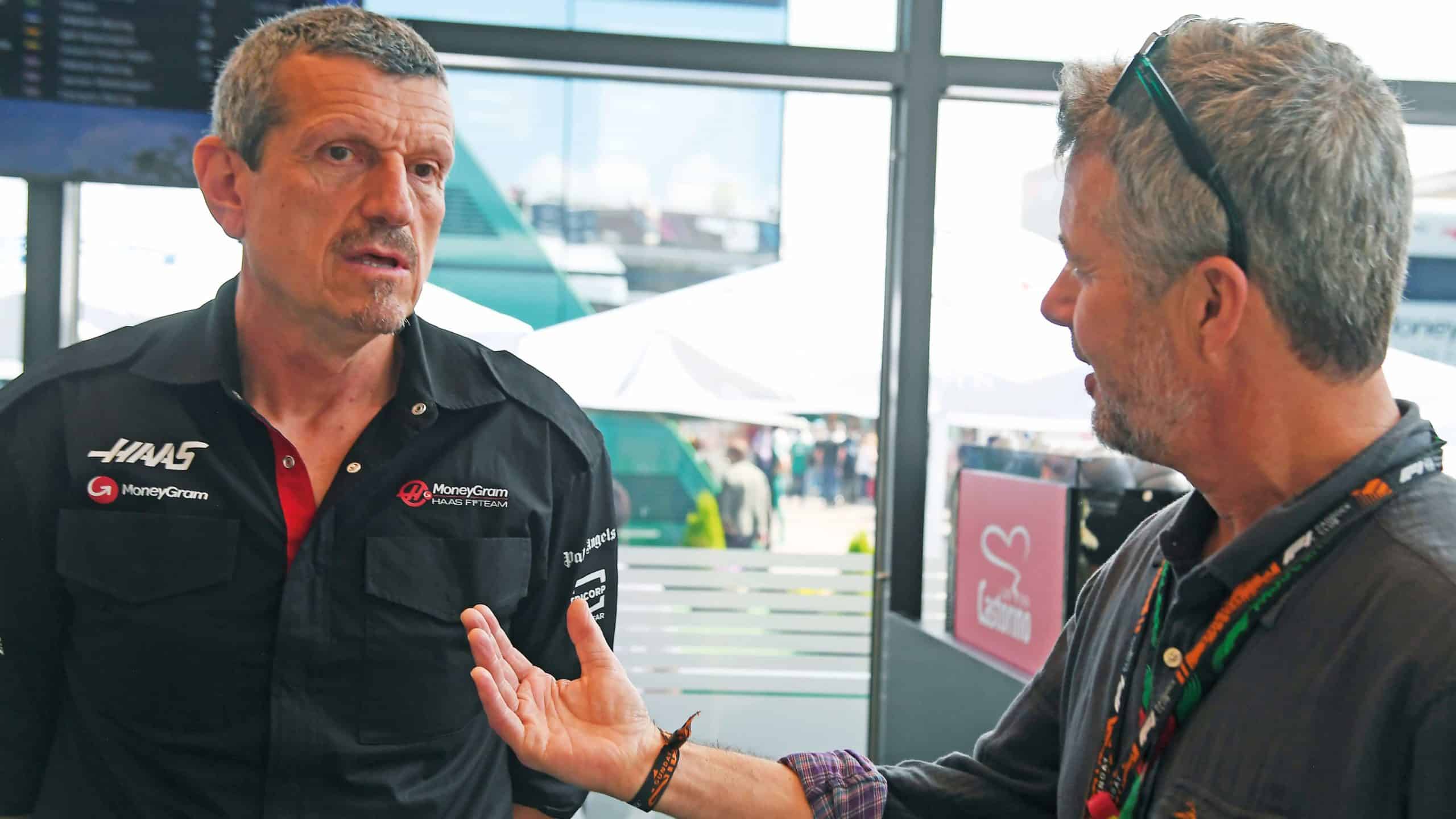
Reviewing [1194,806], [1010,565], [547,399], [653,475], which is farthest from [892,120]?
[1194,806]

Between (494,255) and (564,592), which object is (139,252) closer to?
(494,255)

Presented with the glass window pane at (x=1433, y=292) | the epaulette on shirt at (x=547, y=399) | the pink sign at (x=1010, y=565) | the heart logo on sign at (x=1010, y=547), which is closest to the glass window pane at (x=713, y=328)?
the pink sign at (x=1010, y=565)

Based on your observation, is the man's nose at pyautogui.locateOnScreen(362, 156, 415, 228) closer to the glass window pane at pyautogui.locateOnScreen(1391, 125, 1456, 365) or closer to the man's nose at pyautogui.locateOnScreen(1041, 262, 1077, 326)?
the man's nose at pyautogui.locateOnScreen(1041, 262, 1077, 326)

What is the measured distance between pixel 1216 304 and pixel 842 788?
2.30ft

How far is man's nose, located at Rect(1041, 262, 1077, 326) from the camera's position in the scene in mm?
1187

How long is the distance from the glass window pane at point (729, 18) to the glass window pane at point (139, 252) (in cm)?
89

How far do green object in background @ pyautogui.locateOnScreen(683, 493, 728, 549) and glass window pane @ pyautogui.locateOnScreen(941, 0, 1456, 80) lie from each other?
1.66m

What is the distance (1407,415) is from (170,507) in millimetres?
1487

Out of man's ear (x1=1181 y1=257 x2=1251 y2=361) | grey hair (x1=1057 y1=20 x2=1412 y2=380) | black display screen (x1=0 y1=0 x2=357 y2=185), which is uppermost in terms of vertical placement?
black display screen (x1=0 y1=0 x2=357 y2=185)

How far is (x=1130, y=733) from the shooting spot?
112 centimetres

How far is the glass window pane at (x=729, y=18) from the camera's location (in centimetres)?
346

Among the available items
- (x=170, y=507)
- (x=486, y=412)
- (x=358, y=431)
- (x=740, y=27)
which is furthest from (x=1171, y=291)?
(x=740, y=27)

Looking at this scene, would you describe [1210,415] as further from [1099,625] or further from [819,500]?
[819,500]

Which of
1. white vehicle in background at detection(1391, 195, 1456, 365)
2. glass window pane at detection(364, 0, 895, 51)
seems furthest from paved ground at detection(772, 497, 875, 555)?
white vehicle in background at detection(1391, 195, 1456, 365)
